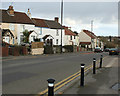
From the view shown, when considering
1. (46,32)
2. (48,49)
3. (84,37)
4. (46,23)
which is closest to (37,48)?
(48,49)

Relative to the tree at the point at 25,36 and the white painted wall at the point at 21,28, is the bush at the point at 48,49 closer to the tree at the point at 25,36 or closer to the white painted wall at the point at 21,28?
the tree at the point at 25,36

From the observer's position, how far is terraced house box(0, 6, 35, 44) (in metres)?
37.7

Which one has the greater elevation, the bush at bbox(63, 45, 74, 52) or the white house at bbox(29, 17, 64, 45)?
the white house at bbox(29, 17, 64, 45)

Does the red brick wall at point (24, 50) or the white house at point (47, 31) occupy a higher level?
the white house at point (47, 31)

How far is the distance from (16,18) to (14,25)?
2.46 meters

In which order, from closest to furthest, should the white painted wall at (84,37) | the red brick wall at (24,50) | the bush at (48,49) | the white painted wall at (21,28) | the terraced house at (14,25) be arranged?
the red brick wall at (24,50) < the bush at (48,49) < the terraced house at (14,25) < the white painted wall at (21,28) < the white painted wall at (84,37)

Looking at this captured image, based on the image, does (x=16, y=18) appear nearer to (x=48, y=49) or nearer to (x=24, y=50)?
(x=48, y=49)

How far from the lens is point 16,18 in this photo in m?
41.3

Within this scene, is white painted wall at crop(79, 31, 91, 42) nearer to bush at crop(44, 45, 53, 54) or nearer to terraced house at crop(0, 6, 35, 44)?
terraced house at crop(0, 6, 35, 44)

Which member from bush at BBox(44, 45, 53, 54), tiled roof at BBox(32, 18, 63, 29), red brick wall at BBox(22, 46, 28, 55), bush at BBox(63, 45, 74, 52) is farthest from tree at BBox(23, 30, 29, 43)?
red brick wall at BBox(22, 46, 28, 55)

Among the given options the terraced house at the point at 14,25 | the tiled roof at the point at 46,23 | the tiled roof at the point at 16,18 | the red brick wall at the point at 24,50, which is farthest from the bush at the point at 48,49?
the tiled roof at the point at 46,23

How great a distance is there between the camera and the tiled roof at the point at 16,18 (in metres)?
38.8

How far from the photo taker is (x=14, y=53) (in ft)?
83.2

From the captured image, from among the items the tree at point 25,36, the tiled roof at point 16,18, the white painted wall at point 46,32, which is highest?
the tiled roof at point 16,18
